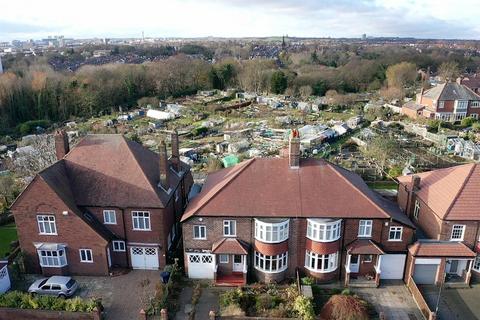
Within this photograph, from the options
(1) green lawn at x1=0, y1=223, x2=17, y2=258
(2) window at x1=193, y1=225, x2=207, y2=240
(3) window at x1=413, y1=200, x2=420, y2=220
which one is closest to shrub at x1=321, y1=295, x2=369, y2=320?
(2) window at x1=193, y1=225, x2=207, y2=240

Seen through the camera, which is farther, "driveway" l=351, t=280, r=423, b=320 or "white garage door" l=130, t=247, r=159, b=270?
"white garage door" l=130, t=247, r=159, b=270

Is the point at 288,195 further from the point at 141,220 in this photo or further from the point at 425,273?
the point at 425,273

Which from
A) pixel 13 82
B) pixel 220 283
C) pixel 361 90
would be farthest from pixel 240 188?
pixel 361 90

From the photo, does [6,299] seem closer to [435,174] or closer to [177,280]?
[177,280]

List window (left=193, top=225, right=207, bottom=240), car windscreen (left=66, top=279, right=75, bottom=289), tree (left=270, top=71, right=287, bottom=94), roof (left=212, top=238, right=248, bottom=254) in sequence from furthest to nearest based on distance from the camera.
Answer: tree (left=270, top=71, right=287, bottom=94), window (left=193, top=225, right=207, bottom=240), roof (left=212, top=238, right=248, bottom=254), car windscreen (left=66, top=279, right=75, bottom=289)

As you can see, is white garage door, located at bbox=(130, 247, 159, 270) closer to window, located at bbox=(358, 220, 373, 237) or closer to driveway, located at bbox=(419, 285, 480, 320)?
window, located at bbox=(358, 220, 373, 237)
